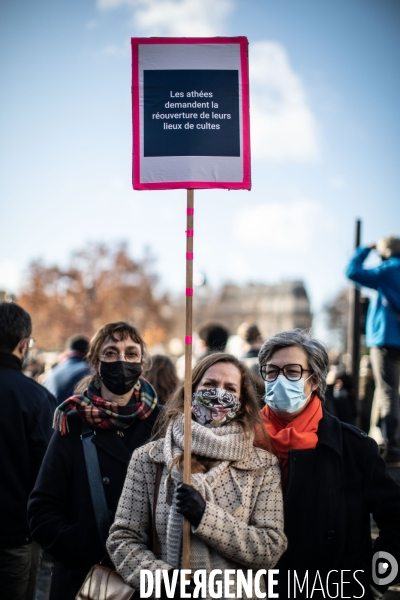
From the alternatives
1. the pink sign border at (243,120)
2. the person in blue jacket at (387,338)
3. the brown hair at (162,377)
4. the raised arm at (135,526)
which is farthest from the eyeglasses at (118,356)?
the person in blue jacket at (387,338)

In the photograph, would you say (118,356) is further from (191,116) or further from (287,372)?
(191,116)

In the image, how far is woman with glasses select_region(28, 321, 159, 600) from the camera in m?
3.27

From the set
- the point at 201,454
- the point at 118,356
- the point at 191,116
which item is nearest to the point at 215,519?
the point at 201,454

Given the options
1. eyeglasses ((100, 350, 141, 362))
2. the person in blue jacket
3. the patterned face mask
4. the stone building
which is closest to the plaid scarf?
→ eyeglasses ((100, 350, 141, 362))

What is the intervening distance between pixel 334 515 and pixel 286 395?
605 mm

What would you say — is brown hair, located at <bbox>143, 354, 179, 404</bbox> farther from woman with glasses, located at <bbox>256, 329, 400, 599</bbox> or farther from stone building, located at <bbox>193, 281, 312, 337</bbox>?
stone building, located at <bbox>193, 281, 312, 337</bbox>

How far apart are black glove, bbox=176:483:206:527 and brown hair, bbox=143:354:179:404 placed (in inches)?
110

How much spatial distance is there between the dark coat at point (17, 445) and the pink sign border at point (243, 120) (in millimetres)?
1588

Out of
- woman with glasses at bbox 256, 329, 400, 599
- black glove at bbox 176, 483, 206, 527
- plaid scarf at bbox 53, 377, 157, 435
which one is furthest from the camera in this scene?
plaid scarf at bbox 53, 377, 157, 435

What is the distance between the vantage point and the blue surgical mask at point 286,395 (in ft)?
10.6

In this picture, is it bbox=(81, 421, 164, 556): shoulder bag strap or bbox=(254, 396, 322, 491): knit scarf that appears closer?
bbox=(254, 396, 322, 491): knit scarf

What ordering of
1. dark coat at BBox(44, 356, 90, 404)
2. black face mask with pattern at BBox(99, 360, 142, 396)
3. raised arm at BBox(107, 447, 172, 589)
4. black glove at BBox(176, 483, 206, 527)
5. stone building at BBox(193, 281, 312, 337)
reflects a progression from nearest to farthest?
black glove at BBox(176, 483, 206, 527)
raised arm at BBox(107, 447, 172, 589)
black face mask with pattern at BBox(99, 360, 142, 396)
dark coat at BBox(44, 356, 90, 404)
stone building at BBox(193, 281, 312, 337)

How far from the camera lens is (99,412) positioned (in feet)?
11.6

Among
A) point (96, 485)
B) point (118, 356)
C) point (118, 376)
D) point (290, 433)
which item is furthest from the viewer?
point (118, 356)
